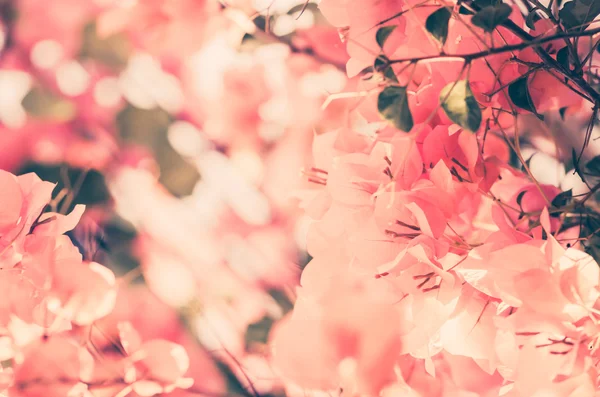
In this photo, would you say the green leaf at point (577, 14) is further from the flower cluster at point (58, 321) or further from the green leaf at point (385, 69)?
the flower cluster at point (58, 321)

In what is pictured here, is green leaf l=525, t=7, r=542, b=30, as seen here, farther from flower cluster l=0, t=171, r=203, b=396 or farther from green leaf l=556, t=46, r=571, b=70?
flower cluster l=0, t=171, r=203, b=396

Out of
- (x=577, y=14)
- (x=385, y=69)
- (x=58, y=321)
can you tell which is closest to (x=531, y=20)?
(x=577, y=14)

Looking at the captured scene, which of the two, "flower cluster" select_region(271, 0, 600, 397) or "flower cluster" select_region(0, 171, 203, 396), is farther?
"flower cluster" select_region(0, 171, 203, 396)

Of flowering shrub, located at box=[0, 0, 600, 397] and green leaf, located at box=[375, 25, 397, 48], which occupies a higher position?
green leaf, located at box=[375, 25, 397, 48]

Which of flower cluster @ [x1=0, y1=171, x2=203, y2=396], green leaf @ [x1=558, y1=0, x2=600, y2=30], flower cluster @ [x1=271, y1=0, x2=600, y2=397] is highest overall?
green leaf @ [x1=558, y1=0, x2=600, y2=30]

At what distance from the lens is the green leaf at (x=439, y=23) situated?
282 mm

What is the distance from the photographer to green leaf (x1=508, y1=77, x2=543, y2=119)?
322 millimetres

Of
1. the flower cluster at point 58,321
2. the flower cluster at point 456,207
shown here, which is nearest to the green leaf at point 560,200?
the flower cluster at point 456,207

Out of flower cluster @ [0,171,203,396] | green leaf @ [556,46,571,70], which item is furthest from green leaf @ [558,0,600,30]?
flower cluster @ [0,171,203,396]

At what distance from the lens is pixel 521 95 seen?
326 millimetres

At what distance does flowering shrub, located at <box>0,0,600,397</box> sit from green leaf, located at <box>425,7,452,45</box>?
61 millimetres

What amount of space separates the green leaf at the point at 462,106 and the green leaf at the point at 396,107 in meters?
0.03

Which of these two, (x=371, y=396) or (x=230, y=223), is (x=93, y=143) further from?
(x=371, y=396)

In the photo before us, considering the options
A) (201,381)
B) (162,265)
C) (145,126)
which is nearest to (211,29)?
(145,126)
